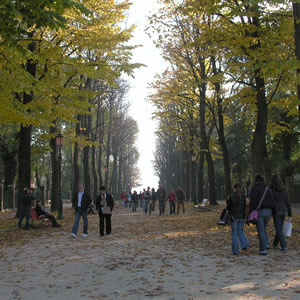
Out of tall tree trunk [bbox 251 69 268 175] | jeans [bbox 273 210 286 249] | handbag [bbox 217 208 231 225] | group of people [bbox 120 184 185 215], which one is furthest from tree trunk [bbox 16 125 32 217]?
jeans [bbox 273 210 286 249]

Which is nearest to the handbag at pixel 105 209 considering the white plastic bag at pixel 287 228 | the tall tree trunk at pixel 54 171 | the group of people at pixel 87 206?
the group of people at pixel 87 206

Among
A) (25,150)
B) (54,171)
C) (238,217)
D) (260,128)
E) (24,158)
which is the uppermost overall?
(260,128)

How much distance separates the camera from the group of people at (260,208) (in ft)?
30.9

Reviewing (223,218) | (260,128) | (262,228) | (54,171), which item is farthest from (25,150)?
(262,228)

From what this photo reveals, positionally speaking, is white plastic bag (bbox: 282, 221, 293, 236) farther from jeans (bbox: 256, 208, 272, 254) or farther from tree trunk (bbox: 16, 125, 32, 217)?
tree trunk (bbox: 16, 125, 32, 217)

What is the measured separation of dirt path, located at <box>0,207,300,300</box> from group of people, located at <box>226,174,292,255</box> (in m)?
0.36

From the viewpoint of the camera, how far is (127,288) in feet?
20.9

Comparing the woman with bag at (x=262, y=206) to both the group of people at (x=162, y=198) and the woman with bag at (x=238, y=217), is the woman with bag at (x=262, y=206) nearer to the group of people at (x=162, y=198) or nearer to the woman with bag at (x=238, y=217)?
the woman with bag at (x=238, y=217)

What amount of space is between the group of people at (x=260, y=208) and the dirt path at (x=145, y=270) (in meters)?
0.36

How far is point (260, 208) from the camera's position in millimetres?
9445

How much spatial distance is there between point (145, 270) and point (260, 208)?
3.25m

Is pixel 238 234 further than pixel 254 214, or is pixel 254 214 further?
pixel 238 234

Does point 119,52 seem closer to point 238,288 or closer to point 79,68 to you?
point 79,68

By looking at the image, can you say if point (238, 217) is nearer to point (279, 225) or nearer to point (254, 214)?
point (254, 214)
